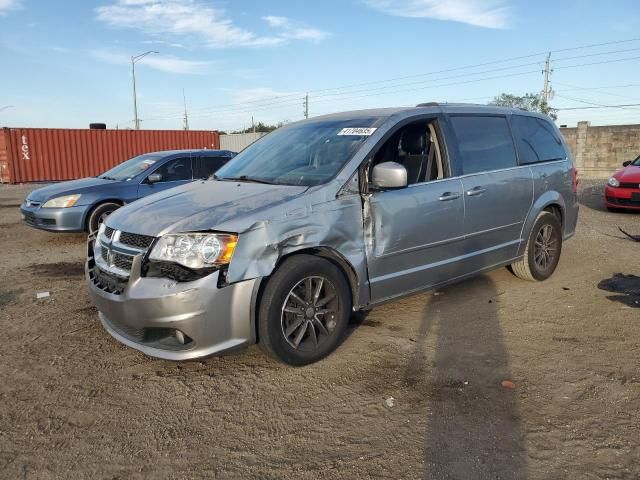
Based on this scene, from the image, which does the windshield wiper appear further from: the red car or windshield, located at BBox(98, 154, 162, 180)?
the red car

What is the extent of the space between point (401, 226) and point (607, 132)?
90.0ft

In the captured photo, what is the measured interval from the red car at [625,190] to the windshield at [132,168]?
9256mm

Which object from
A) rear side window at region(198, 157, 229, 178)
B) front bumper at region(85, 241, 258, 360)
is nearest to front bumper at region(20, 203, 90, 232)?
rear side window at region(198, 157, 229, 178)

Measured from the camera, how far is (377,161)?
4.13 meters

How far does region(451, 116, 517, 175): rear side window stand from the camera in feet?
15.2

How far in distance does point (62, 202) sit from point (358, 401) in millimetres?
6451

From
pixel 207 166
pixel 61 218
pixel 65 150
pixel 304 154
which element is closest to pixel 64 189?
pixel 61 218

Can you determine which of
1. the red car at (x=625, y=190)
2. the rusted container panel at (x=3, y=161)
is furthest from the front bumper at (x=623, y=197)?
the rusted container panel at (x=3, y=161)

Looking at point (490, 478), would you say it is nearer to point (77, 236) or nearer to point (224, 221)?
point (224, 221)

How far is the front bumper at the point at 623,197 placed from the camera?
34.8 ft

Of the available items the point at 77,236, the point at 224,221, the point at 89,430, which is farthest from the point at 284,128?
the point at 77,236

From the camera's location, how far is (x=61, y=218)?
778 centimetres

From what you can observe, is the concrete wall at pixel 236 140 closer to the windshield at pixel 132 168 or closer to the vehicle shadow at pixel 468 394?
the windshield at pixel 132 168

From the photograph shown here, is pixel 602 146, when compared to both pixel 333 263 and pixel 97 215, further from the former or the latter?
pixel 333 263
